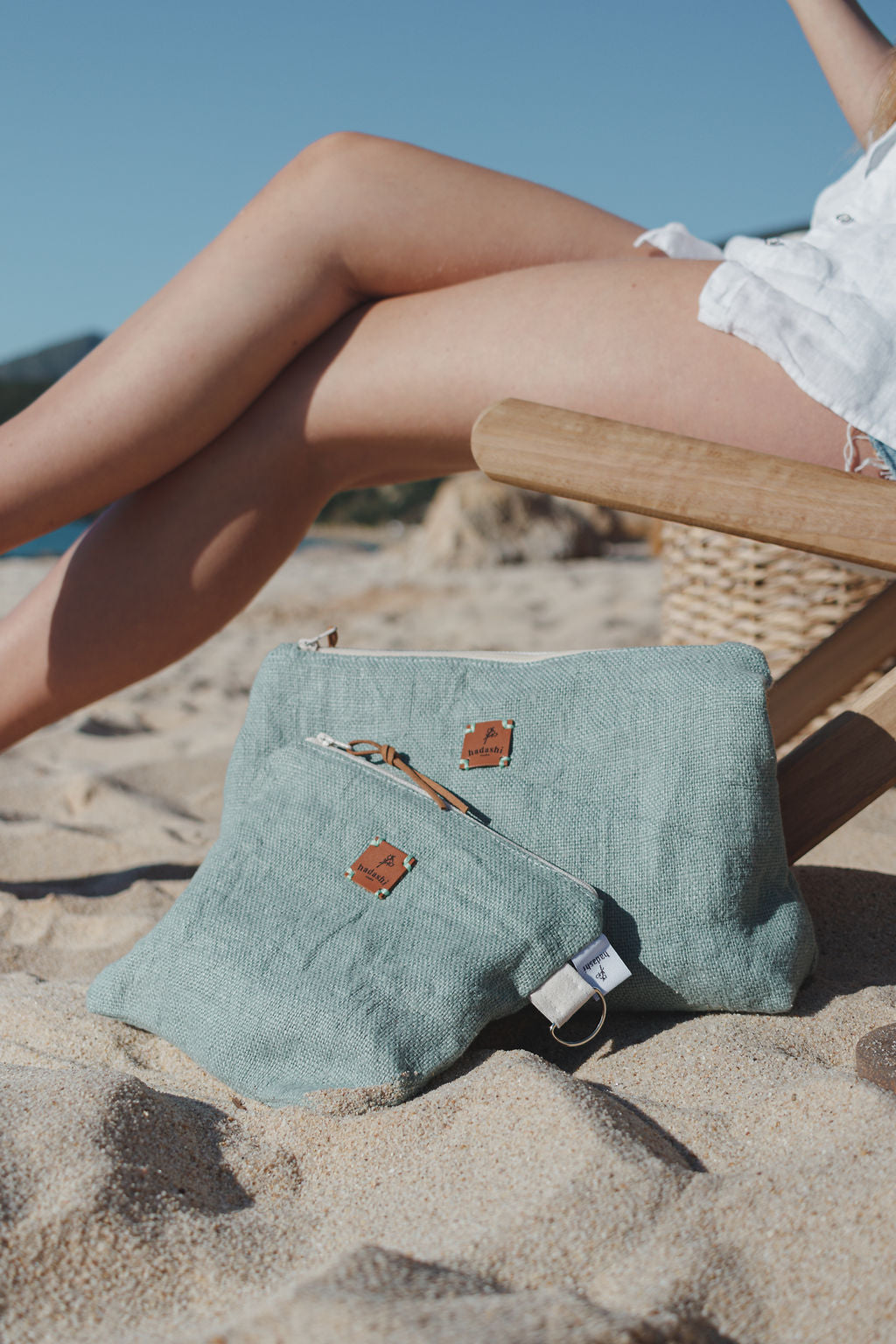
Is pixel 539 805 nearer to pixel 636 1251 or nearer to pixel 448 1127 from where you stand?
pixel 448 1127

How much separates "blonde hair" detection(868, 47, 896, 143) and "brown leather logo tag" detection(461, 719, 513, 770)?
2.94 ft

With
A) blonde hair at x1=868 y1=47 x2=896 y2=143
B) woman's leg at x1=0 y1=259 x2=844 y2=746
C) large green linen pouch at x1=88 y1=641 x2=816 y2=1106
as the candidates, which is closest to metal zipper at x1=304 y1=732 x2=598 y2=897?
large green linen pouch at x1=88 y1=641 x2=816 y2=1106

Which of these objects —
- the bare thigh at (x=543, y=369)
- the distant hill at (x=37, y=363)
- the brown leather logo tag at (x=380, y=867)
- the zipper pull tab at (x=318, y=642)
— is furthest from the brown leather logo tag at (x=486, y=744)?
the distant hill at (x=37, y=363)

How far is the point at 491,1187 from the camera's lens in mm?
743

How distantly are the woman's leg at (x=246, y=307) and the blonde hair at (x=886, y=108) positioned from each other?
1.52 feet

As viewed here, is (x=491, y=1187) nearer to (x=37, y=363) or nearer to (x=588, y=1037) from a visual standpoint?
(x=588, y=1037)

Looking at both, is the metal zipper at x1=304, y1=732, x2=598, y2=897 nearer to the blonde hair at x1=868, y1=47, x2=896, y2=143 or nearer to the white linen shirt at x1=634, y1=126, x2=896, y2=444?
the white linen shirt at x1=634, y1=126, x2=896, y2=444

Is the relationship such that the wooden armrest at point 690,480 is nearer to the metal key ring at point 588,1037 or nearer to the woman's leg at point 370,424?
the woman's leg at point 370,424

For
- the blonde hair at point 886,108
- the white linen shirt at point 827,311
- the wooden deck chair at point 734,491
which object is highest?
the blonde hair at point 886,108

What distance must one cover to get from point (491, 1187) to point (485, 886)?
321mm

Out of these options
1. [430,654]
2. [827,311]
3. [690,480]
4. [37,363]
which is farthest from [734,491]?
[37,363]

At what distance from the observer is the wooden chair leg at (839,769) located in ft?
3.66

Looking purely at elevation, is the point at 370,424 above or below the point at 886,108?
below

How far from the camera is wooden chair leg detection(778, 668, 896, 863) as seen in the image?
111cm
